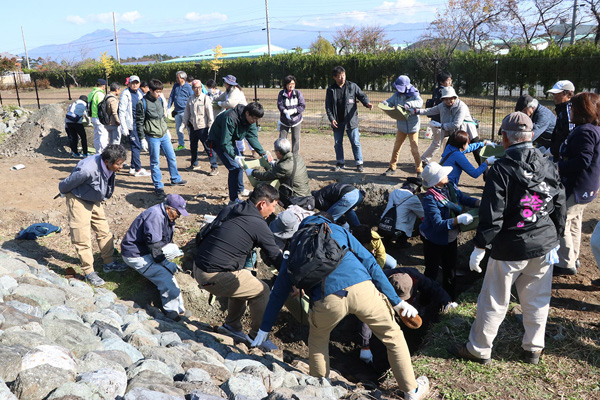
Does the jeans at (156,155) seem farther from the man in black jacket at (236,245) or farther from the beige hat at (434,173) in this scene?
the beige hat at (434,173)

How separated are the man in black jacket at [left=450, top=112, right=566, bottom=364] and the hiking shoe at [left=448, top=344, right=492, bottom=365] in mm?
217

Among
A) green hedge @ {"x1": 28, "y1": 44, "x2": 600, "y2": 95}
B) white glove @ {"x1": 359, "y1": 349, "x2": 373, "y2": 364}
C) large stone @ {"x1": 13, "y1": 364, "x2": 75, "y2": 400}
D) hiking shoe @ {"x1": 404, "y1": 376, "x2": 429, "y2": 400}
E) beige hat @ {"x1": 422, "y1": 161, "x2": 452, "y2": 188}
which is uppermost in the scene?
green hedge @ {"x1": 28, "y1": 44, "x2": 600, "y2": 95}

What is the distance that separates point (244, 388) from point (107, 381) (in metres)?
0.80

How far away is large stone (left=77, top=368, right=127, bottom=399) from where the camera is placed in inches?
104

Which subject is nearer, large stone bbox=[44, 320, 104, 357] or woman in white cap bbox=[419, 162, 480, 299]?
large stone bbox=[44, 320, 104, 357]

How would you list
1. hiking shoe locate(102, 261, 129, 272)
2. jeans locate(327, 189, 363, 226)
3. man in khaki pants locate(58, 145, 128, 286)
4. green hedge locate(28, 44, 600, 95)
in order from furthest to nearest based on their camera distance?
green hedge locate(28, 44, 600, 95) < jeans locate(327, 189, 363, 226) < hiking shoe locate(102, 261, 129, 272) < man in khaki pants locate(58, 145, 128, 286)

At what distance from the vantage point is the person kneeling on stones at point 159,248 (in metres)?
5.11

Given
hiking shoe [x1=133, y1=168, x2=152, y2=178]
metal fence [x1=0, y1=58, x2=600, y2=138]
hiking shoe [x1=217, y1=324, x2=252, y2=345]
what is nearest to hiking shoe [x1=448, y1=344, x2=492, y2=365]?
hiking shoe [x1=217, y1=324, x2=252, y2=345]

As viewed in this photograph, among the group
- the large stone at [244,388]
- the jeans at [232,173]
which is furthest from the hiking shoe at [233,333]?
the jeans at [232,173]

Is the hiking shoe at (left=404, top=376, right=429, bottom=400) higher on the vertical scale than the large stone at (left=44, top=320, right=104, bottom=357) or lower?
lower

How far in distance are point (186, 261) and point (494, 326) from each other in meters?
3.73

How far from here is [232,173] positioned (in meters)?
7.15

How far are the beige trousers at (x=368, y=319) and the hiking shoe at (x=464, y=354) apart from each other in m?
0.71

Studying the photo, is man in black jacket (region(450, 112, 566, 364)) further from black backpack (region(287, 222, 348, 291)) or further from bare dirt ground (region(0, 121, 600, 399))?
black backpack (region(287, 222, 348, 291))
